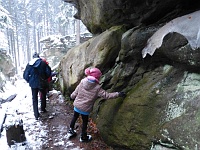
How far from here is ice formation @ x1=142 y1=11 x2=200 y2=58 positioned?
179 inches

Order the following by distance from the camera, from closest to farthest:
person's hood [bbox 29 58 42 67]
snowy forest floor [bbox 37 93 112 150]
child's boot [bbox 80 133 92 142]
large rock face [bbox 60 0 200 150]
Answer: large rock face [bbox 60 0 200 150] → snowy forest floor [bbox 37 93 112 150] → child's boot [bbox 80 133 92 142] → person's hood [bbox 29 58 42 67]

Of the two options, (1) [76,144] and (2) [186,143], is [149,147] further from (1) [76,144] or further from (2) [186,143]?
(1) [76,144]

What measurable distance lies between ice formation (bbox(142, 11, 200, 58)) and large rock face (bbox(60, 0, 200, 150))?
130 mm

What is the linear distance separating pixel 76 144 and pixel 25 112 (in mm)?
3925

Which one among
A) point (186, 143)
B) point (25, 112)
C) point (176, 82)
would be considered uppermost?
point (176, 82)

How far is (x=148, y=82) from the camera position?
5.64m

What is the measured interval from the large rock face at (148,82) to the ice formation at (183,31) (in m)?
0.13

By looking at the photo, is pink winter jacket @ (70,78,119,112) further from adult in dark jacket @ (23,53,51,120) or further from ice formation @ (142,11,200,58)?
adult in dark jacket @ (23,53,51,120)

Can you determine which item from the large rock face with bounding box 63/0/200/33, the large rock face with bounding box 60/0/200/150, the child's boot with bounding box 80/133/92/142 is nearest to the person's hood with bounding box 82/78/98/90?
the large rock face with bounding box 60/0/200/150

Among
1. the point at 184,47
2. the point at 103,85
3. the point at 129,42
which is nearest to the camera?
the point at 184,47

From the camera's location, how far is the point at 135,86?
6.01 meters

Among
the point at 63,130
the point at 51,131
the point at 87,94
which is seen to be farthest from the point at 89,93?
the point at 51,131

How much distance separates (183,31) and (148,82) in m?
1.56

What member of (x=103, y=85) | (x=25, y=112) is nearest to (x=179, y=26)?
(x=103, y=85)
